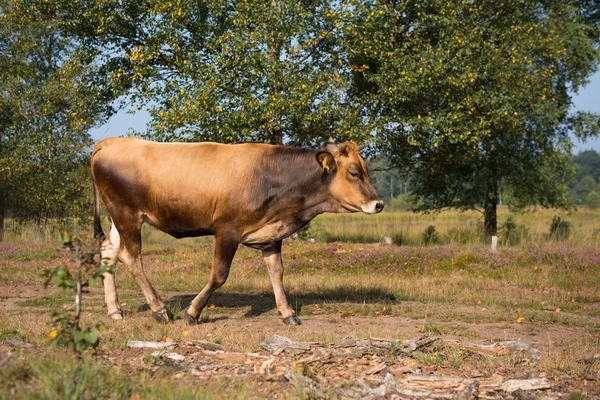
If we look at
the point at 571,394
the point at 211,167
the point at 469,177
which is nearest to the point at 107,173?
the point at 211,167

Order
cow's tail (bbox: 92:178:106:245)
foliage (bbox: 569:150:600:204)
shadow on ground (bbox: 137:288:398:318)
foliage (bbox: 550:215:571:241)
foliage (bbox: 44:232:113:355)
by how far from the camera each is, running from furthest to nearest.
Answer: foliage (bbox: 569:150:600:204), foliage (bbox: 550:215:571:241), shadow on ground (bbox: 137:288:398:318), cow's tail (bbox: 92:178:106:245), foliage (bbox: 44:232:113:355)

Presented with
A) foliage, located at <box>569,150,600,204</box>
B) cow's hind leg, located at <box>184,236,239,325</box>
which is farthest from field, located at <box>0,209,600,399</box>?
foliage, located at <box>569,150,600,204</box>

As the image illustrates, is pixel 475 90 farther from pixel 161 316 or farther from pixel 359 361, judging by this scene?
pixel 359 361

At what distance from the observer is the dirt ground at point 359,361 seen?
5.67m

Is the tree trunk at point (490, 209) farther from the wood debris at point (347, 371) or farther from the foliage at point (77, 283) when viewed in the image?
the foliage at point (77, 283)

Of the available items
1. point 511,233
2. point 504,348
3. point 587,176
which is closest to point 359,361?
point 504,348

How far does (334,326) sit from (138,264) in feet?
10.2

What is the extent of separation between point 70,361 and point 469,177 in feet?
67.5

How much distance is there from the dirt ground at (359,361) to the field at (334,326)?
0.07 ft

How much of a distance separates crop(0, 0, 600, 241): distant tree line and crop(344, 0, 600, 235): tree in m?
0.06

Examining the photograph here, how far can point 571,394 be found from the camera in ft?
18.6

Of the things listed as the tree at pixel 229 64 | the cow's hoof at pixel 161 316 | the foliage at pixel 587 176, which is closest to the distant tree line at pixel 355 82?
the tree at pixel 229 64

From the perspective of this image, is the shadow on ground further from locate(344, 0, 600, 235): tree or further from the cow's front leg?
locate(344, 0, 600, 235): tree

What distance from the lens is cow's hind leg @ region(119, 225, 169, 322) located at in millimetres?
9898
